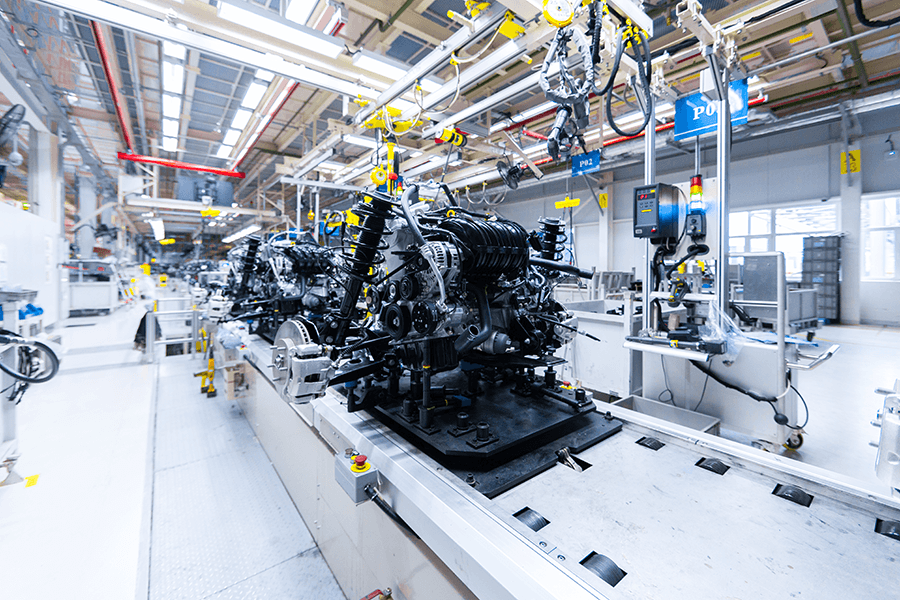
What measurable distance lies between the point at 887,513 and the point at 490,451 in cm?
99

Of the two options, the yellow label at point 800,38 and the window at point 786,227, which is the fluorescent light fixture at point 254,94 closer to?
the yellow label at point 800,38

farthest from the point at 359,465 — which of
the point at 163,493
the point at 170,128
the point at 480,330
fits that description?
the point at 170,128

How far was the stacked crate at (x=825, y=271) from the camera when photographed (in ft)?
23.9

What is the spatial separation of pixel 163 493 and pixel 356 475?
204 cm

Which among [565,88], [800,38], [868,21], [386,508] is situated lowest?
[386,508]

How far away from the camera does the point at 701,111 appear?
2.96m

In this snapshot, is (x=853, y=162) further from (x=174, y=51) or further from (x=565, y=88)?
(x=174, y=51)

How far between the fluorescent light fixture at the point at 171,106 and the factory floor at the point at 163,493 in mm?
3196

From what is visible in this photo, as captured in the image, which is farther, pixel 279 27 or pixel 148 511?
pixel 279 27

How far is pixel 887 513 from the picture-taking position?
961mm

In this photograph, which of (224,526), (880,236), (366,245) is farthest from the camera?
(880,236)

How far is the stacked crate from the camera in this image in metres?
7.29

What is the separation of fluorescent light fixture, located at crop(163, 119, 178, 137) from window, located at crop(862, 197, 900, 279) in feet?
37.3

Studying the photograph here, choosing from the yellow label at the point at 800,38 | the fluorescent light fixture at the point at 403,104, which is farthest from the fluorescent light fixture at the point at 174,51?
the yellow label at the point at 800,38
